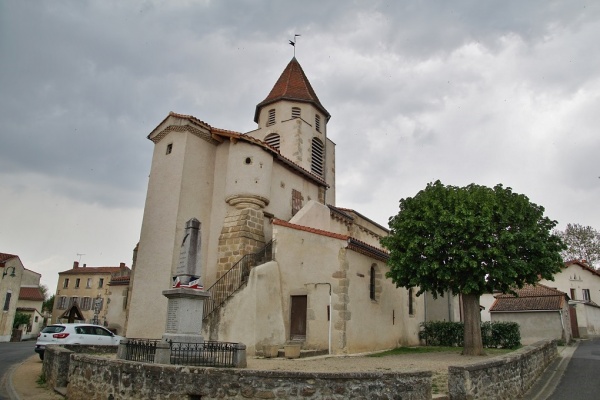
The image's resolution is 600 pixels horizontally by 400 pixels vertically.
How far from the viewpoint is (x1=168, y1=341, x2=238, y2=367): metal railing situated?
10.7 meters

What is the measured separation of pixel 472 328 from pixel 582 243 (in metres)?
38.0

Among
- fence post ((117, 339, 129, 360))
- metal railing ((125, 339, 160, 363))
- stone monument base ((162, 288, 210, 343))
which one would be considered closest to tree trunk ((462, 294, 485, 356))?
stone monument base ((162, 288, 210, 343))

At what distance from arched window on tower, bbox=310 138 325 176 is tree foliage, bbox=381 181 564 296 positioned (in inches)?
544

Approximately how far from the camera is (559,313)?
2725 cm

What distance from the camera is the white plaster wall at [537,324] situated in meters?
27.4

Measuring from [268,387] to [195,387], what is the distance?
132 cm

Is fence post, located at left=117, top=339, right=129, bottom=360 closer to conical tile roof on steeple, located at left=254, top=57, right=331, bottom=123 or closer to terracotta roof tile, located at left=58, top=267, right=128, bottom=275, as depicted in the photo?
conical tile roof on steeple, located at left=254, top=57, right=331, bottom=123

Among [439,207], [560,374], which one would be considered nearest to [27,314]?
[439,207]

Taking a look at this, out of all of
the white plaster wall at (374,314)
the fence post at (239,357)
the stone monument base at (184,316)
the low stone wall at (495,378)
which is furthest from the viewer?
the white plaster wall at (374,314)

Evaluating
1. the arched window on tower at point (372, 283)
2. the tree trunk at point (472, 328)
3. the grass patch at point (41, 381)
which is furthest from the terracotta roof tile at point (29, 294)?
the tree trunk at point (472, 328)

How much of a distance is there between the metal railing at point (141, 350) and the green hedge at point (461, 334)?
16798 millimetres

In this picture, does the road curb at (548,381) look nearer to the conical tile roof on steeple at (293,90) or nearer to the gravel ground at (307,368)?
the gravel ground at (307,368)

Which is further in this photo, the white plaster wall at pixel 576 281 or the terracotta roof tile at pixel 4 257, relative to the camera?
the white plaster wall at pixel 576 281

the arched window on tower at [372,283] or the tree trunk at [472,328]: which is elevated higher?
the arched window on tower at [372,283]
